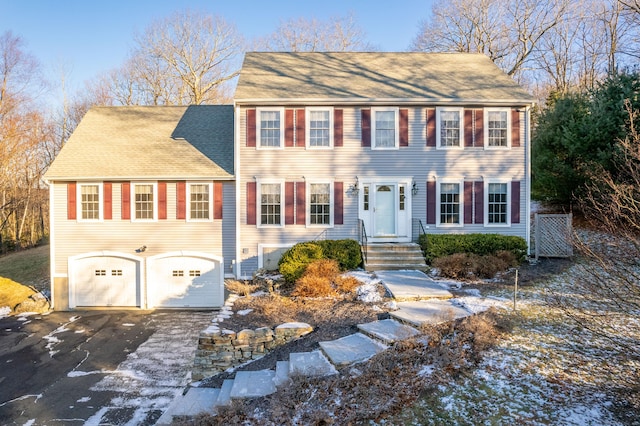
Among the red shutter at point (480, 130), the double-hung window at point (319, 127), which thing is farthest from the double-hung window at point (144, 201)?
the red shutter at point (480, 130)

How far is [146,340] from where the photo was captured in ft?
30.6

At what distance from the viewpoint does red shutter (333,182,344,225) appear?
1241cm

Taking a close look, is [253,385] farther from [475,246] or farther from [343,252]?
[475,246]

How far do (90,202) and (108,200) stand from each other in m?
0.68

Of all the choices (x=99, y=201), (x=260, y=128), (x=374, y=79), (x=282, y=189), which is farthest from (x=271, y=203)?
(x=374, y=79)

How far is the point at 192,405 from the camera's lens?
544cm

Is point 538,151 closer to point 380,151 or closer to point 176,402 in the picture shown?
point 380,151

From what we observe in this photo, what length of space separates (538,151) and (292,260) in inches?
565

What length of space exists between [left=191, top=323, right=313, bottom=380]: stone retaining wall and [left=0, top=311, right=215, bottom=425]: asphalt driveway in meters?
0.55

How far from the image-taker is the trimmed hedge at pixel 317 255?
414 inches

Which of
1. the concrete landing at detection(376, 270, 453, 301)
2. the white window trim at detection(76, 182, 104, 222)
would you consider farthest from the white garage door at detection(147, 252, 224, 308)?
the concrete landing at detection(376, 270, 453, 301)

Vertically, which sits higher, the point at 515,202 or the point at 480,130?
the point at 480,130

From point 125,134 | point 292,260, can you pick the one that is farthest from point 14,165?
point 292,260

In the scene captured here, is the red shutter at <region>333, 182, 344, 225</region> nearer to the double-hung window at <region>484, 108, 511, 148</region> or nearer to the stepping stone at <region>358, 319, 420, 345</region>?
the double-hung window at <region>484, 108, 511, 148</region>
